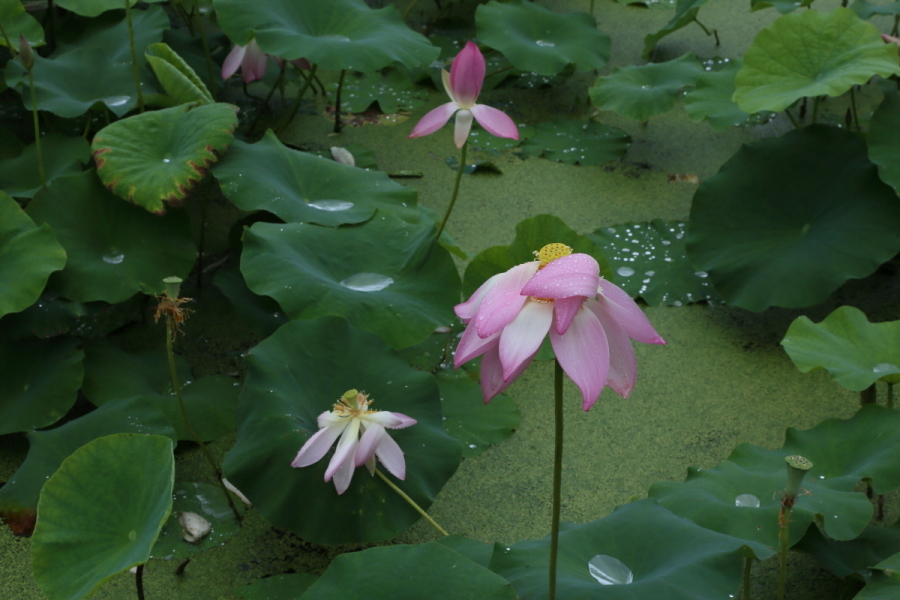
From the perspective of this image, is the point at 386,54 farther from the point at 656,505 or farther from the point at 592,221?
the point at 656,505

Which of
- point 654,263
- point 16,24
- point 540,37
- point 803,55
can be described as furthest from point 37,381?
point 540,37

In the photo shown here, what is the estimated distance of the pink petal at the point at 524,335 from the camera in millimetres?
669

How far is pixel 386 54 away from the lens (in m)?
2.05

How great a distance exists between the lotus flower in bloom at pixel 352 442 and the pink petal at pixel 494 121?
2.03 feet

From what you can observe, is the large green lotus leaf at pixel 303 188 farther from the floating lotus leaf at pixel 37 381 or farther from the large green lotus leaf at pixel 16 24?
the large green lotus leaf at pixel 16 24

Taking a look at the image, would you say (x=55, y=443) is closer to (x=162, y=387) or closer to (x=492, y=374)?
(x=162, y=387)

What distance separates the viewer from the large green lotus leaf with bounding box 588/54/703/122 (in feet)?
7.57

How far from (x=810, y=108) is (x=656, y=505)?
78.1 inches

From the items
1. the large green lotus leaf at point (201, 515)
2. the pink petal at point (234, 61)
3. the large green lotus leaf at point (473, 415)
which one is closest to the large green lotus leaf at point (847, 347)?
the large green lotus leaf at point (473, 415)

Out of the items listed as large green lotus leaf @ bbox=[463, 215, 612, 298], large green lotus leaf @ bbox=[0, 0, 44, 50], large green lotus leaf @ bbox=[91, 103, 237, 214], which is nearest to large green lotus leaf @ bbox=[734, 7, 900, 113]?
large green lotus leaf @ bbox=[463, 215, 612, 298]

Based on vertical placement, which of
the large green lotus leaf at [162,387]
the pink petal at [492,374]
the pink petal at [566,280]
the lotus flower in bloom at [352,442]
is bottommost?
the large green lotus leaf at [162,387]

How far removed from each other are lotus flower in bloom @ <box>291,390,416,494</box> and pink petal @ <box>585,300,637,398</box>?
1.55 feet

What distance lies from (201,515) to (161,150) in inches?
29.8

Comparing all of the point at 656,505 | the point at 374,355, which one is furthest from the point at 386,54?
the point at 656,505
